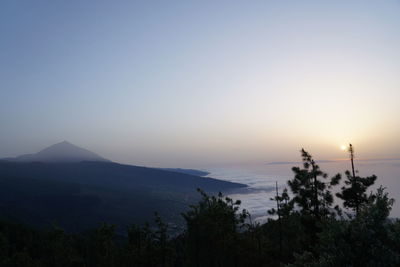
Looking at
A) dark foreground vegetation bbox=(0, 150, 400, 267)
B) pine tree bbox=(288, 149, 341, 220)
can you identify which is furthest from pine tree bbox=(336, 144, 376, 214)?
pine tree bbox=(288, 149, 341, 220)

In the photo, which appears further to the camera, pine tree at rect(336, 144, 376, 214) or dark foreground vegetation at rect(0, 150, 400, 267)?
pine tree at rect(336, 144, 376, 214)

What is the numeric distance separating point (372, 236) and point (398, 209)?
10150cm

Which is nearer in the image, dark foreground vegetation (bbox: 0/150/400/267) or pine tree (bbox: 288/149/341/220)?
dark foreground vegetation (bbox: 0/150/400/267)

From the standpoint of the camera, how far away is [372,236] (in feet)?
39.9

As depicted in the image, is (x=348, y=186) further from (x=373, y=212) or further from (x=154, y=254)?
(x=154, y=254)

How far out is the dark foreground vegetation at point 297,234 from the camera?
479 inches

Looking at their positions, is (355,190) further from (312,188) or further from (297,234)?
(297,234)

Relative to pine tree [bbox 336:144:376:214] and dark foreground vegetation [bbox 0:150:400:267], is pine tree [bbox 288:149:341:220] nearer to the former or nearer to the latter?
dark foreground vegetation [bbox 0:150:400:267]

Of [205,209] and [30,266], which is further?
[30,266]

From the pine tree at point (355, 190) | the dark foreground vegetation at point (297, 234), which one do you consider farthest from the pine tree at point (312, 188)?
the pine tree at point (355, 190)

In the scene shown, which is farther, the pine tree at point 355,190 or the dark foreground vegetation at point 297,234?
the pine tree at point 355,190

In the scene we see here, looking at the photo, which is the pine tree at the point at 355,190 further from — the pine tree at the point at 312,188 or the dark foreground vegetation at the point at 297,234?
the pine tree at the point at 312,188

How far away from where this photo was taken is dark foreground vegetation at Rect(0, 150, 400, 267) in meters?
12.2

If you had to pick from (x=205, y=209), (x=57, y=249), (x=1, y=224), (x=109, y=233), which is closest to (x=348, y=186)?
(x=205, y=209)
